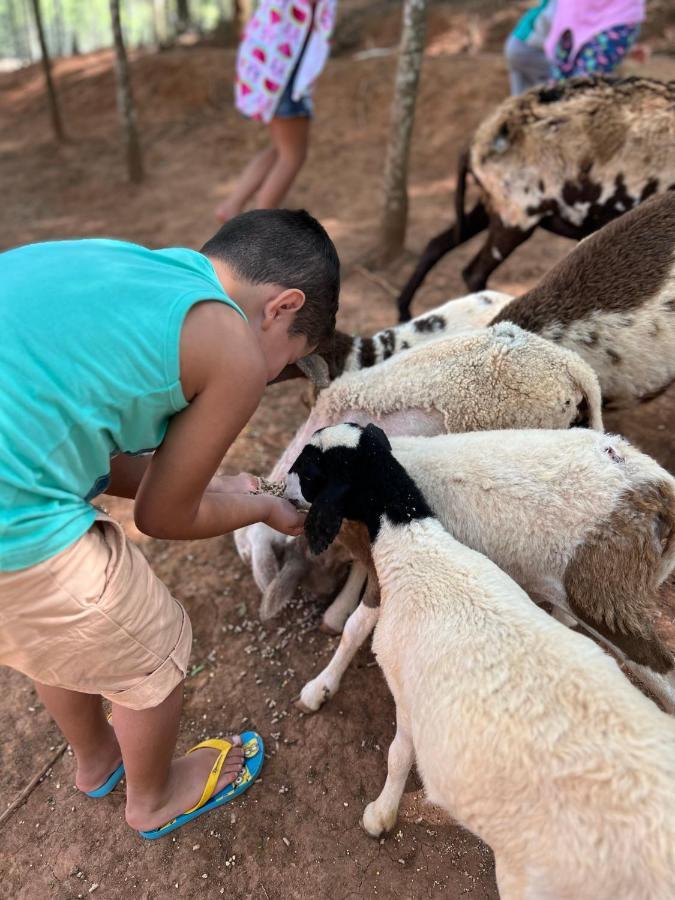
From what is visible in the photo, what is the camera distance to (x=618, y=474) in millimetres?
2504

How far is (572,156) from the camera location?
16.1 feet

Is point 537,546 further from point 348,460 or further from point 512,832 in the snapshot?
point 512,832

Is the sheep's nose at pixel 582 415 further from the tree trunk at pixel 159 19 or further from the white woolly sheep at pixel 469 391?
the tree trunk at pixel 159 19

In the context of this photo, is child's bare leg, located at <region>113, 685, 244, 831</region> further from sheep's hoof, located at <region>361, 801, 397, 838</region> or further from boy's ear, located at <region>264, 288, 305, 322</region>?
boy's ear, located at <region>264, 288, 305, 322</region>

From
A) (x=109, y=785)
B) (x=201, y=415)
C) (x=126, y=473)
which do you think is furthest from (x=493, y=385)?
(x=109, y=785)

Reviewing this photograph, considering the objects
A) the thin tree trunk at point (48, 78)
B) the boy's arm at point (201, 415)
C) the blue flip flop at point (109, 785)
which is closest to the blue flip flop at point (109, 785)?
the blue flip flop at point (109, 785)

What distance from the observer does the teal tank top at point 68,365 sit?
1.60 metres

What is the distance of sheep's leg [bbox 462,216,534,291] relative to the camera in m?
5.28

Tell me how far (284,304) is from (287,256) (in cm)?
17

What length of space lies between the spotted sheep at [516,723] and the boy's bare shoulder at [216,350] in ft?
3.00

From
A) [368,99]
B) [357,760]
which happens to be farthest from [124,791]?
[368,99]

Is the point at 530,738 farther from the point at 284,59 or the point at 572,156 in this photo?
the point at 284,59

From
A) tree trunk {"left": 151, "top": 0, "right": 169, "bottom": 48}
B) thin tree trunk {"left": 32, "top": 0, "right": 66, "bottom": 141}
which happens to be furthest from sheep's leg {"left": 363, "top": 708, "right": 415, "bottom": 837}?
tree trunk {"left": 151, "top": 0, "right": 169, "bottom": 48}

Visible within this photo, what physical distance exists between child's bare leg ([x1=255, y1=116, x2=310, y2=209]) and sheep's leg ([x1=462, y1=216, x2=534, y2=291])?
6.37 feet
